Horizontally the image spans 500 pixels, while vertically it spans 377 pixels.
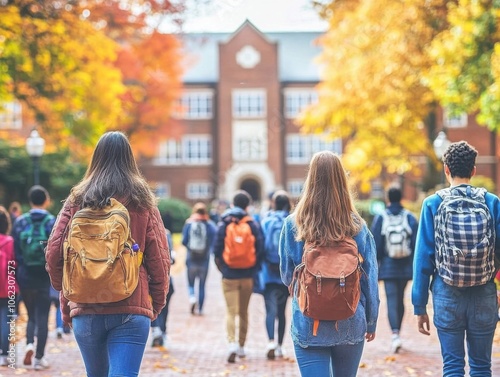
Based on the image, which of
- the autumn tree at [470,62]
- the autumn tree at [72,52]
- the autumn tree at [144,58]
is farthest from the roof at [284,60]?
the autumn tree at [470,62]

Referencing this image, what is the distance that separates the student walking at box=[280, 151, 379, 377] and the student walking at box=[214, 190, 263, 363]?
14.9 feet

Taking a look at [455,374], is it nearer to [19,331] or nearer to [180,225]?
[19,331]

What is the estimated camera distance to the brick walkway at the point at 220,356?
27.4 feet

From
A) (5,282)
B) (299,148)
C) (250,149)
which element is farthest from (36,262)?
(299,148)

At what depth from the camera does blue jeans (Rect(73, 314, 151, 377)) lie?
13.9 feet

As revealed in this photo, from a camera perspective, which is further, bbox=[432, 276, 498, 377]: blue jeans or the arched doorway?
the arched doorway

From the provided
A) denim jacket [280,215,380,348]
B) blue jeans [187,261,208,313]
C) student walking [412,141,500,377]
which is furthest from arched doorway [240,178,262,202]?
denim jacket [280,215,380,348]

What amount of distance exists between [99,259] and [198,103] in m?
52.4

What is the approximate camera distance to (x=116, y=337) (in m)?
4.26

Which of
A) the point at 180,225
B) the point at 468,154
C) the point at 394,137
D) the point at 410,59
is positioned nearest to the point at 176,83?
the point at 180,225

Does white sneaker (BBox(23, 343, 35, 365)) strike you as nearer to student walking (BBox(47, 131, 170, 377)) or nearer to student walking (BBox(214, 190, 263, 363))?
student walking (BBox(214, 190, 263, 363))

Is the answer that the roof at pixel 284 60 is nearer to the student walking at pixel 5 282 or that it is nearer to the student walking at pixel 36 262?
the student walking at pixel 5 282

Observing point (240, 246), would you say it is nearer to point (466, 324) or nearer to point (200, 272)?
point (466, 324)

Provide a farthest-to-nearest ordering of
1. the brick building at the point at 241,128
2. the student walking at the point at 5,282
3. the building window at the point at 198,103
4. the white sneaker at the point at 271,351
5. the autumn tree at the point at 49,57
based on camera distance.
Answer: the building window at the point at 198,103
the brick building at the point at 241,128
the autumn tree at the point at 49,57
the white sneaker at the point at 271,351
the student walking at the point at 5,282
